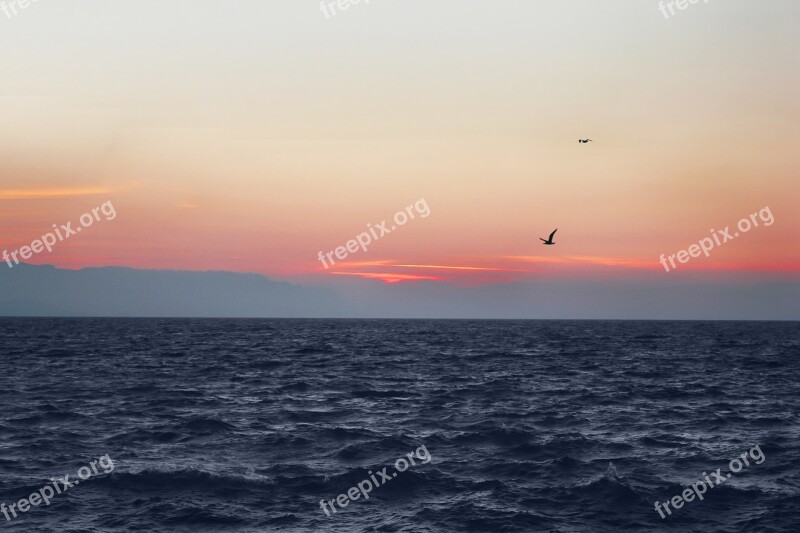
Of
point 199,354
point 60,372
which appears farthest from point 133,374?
point 199,354

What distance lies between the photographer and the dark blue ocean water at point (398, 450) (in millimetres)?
21750

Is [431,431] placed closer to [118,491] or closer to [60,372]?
[118,491]

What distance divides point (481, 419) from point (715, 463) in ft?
39.4

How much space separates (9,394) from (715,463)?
41.2m

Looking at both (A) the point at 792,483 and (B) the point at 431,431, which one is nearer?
(A) the point at 792,483

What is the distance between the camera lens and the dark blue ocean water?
856 inches

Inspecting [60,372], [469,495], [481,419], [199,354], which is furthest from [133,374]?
[469,495]

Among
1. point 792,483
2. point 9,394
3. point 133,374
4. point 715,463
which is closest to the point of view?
point 792,483

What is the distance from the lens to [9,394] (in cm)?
4547

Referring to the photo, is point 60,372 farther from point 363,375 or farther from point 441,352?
point 441,352

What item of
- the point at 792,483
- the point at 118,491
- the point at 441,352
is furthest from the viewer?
the point at 441,352

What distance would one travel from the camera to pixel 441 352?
93.7m

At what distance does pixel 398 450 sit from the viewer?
29641mm

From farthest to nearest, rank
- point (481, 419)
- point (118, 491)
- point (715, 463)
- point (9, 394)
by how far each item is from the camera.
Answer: point (9, 394) < point (481, 419) < point (715, 463) < point (118, 491)
